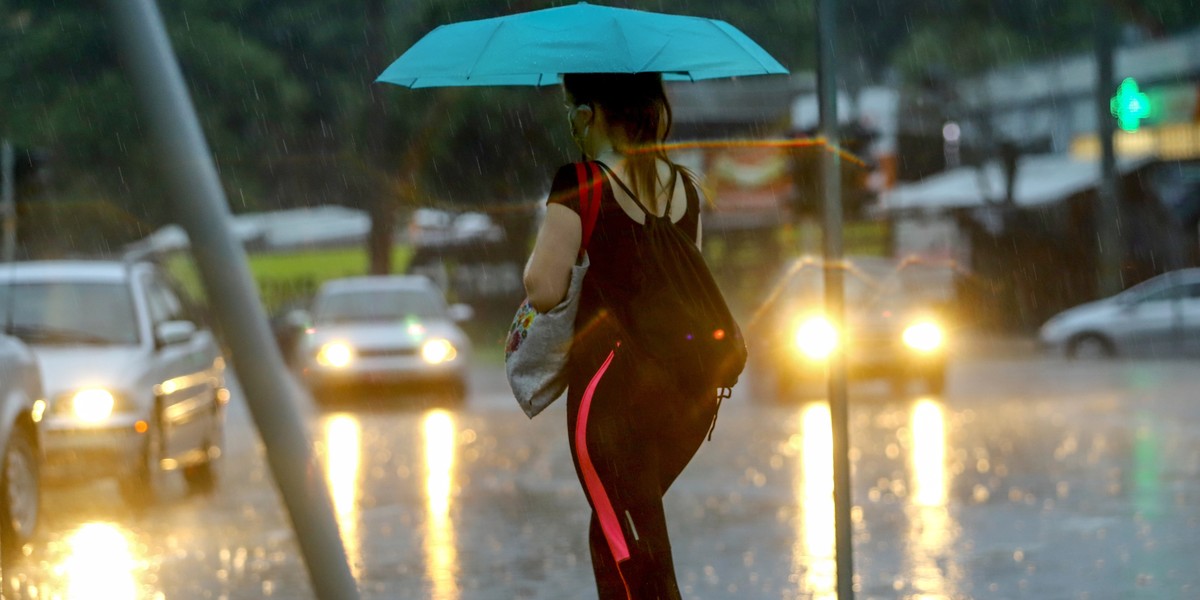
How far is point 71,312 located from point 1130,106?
756 inches

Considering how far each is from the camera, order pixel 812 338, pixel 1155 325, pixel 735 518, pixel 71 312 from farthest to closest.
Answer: pixel 1155 325 → pixel 812 338 → pixel 71 312 → pixel 735 518

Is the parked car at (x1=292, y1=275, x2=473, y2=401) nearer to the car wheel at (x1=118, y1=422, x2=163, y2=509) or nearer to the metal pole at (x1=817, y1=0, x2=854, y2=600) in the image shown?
the car wheel at (x1=118, y1=422, x2=163, y2=509)

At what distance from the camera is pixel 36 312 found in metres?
11.2

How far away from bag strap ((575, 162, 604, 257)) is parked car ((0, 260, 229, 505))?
654 centimetres

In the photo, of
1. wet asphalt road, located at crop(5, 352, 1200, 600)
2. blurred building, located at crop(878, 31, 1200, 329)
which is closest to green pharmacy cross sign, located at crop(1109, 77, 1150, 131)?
blurred building, located at crop(878, 31, 1200, 329)

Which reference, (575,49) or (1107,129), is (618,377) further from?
(1107,129)

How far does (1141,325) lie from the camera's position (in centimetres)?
2933

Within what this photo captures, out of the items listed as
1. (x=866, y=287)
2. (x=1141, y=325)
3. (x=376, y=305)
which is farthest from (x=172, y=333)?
(x=1141, y=325)

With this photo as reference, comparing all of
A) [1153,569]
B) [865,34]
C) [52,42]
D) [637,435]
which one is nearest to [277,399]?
[637,435]

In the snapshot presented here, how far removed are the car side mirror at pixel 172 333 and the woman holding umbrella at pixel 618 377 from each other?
7.06m

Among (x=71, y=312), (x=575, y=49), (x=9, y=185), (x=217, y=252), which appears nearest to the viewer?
(x=217, y=252)

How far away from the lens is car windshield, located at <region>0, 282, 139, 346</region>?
11062 millimetres

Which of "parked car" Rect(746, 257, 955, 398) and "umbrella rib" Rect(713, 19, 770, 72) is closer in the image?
"umbrella rib" Rect(713, 19, 770, 72)

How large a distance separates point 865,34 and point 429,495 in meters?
39.7
